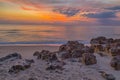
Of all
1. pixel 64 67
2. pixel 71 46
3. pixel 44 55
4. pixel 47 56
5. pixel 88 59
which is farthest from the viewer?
pixel 71 46

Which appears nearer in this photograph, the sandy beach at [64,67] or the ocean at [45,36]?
the sandy beach at [64,67]

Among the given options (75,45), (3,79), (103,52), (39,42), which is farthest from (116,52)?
(39,42)

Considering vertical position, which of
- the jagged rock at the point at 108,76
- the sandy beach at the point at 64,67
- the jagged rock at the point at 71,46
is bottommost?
the jagged rock at the point at 108,76

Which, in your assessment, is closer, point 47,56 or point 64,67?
point 64,67

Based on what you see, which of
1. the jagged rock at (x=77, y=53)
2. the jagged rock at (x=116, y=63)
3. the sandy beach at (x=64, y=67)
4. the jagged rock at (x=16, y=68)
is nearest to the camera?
the sandy beach at (x=64, y=67)

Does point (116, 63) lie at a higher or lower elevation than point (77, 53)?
lower

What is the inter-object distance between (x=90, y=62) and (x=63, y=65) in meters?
1.24

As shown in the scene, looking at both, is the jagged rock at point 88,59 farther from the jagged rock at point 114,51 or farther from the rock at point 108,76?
the jagged rock at point 114,51

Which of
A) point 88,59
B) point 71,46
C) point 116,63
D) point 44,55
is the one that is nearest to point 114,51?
point 116,63

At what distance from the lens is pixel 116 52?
48.5 ft

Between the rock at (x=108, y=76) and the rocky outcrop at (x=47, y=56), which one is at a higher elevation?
the rocky outcrop at (x=47, y=56)

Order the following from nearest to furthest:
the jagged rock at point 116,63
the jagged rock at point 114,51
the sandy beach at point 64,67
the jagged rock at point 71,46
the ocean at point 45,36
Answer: the sandy beach at point 64,67 → the jagged rock at point 116,63 → the jagged rock at point 114,51 → the jagged rock at point 71,46 → the ocean at point 45,36

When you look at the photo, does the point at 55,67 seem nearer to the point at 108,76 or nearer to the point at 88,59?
the point at 88,59

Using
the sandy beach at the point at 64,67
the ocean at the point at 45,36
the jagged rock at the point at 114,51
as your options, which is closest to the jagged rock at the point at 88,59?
the sandy beach at the point at 64,67
